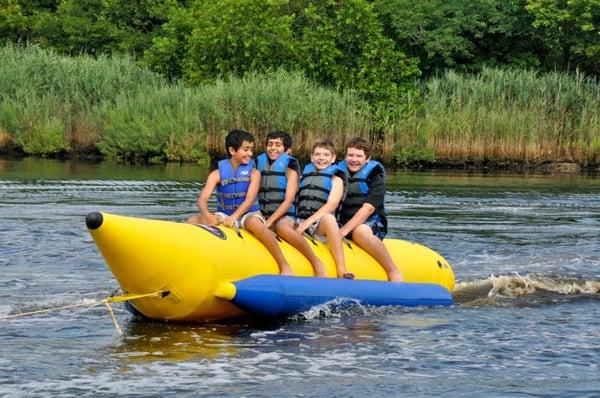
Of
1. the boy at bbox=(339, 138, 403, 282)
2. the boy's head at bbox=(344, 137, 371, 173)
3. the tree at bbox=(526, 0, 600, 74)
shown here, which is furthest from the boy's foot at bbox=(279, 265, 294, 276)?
the tree at bbox=(526, 0, 600, 74)

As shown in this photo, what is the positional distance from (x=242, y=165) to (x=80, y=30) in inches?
1151

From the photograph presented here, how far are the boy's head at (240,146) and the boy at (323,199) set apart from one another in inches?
23.6

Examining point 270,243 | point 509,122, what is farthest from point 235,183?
point 509,122

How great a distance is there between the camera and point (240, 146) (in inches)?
361

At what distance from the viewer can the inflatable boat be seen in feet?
26.5

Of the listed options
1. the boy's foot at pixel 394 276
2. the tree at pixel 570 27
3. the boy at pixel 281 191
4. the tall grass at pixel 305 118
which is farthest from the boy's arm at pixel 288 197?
the tree at pixel 570 27

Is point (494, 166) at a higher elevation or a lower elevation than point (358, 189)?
lower

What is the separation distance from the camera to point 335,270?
370 inches

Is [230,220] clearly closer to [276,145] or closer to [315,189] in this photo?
[276,145]

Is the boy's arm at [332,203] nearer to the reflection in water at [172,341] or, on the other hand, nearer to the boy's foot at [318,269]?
the boy's foot at [318,269]

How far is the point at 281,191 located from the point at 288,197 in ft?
0.40

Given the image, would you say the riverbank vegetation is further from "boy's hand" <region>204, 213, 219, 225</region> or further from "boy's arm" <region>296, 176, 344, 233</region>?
"boy's hand" <region>204, 213, 219, 225</region>

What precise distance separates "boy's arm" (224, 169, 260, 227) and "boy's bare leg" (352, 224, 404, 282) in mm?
1068

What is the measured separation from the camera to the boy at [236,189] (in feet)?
29.7
